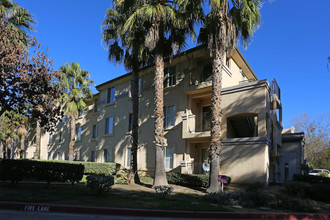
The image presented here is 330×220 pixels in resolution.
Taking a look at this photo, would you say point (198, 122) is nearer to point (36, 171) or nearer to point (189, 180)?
point (189, 180)

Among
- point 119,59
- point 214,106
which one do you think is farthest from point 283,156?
point 119,59

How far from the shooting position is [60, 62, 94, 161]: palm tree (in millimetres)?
28692

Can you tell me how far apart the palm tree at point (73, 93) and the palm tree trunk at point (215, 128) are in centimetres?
1856

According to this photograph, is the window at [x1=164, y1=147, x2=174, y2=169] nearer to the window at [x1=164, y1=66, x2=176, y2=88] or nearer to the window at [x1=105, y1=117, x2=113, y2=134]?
the window at [x1=164, y1=66, x2=176, y2=88]

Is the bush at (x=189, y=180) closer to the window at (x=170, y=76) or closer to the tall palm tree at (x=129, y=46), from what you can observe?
the tall palm tree at (x=129, y=46)

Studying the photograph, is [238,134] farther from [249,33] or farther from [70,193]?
[70,193]

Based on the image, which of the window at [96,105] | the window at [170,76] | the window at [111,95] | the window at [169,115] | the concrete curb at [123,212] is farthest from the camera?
the window at [96,105]

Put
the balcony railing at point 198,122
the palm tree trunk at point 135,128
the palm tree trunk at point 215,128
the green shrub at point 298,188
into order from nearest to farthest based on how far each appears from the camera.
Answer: the palm tree trunk at point 215,128
the green shrub at point 298,188
the palm tree trunk at point 135,128
the balcony railing at point 198,122

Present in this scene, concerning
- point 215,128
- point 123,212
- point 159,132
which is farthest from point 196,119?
point 123,212

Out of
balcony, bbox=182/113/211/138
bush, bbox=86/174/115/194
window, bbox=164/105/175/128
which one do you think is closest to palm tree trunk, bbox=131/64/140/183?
balcony, bbox=182/113/211/138

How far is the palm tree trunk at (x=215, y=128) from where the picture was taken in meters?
13.6

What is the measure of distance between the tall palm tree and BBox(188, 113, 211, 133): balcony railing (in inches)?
144

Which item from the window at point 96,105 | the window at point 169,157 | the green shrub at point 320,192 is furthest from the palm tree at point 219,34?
the window at point 96,105

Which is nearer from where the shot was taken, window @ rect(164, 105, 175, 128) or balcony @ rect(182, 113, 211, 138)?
balcony @ rect(182, 113, 211, 138)
